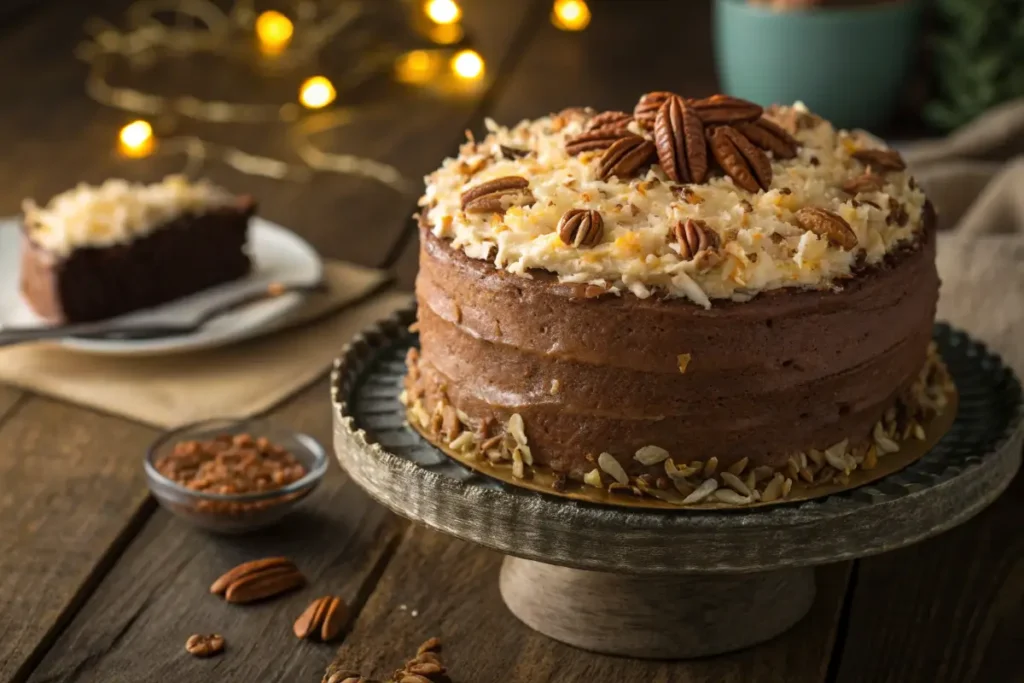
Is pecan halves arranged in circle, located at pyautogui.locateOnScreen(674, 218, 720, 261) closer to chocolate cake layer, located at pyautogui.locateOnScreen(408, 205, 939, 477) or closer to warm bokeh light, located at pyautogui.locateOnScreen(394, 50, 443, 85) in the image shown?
chocolate cake layer, located at pyautogui.locateOnScreen(408, 205, 939, 477)

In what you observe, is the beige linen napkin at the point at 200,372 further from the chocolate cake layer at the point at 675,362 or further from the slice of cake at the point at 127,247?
the chocolate cake layer at the point at 675,362

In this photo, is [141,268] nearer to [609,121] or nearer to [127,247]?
[127,247]

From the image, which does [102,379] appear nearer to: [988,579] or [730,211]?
[730,211]

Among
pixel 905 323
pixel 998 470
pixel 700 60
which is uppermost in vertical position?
pixel 905 323

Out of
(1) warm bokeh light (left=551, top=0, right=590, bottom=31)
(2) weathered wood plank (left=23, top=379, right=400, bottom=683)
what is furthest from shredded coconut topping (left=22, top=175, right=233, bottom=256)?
(1) warm bokeh light (left=551, top=0, right=590, bottom=31)

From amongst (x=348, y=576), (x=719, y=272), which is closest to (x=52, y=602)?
(x=348, y=576)

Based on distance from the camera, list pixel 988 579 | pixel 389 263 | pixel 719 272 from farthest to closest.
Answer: pixel 389 263 < pixel 988 579 < pixel 719 272

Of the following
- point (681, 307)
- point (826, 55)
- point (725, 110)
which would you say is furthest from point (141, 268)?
point (826, 55)
